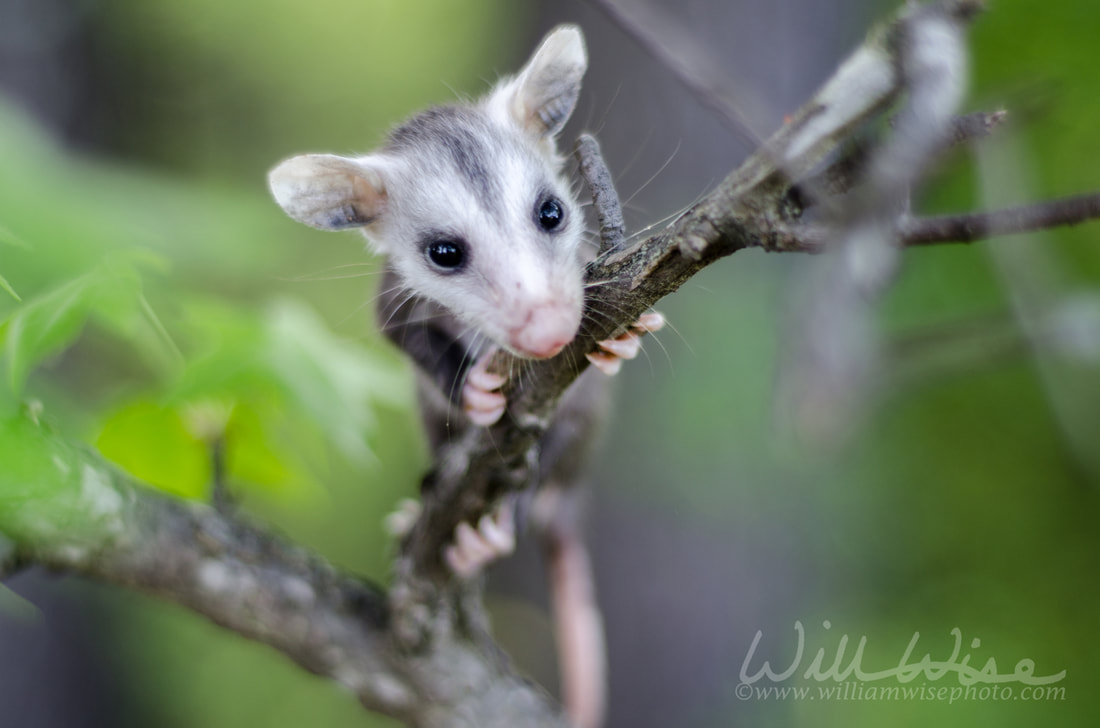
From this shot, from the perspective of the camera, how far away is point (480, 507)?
146cm

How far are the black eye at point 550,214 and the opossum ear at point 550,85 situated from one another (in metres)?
0.18

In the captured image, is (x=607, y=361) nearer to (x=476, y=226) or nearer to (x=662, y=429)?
(x=476, y=226)

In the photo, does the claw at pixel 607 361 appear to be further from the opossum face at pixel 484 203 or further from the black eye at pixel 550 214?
the black eye at pixel 550 214

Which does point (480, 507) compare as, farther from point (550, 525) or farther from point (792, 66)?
point (792, 66)

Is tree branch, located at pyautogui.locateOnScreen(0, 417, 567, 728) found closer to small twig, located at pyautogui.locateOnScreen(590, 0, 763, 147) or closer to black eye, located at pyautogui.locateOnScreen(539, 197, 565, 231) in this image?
black eye, located at pyautogui.locateOnScreen(539, 197, 565, 231)

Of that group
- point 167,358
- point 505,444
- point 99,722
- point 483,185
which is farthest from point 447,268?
point 99,722

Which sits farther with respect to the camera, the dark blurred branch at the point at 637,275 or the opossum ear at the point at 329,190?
the opossum ear at the point at 329,190

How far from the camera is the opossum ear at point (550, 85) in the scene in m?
1.40

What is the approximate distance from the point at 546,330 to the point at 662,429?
87.2 inches

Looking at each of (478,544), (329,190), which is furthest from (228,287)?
(478,544)

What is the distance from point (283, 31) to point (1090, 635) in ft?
17.6

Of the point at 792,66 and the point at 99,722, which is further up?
the point at 792,66

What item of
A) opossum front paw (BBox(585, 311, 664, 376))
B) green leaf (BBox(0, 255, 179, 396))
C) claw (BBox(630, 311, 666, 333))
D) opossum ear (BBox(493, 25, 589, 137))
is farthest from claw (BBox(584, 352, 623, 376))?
green leaf (BBox(0, 255, 179, 396))

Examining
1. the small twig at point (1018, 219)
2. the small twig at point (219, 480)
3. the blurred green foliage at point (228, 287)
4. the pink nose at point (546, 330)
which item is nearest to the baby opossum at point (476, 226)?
the pink nose at point (546, 330)
